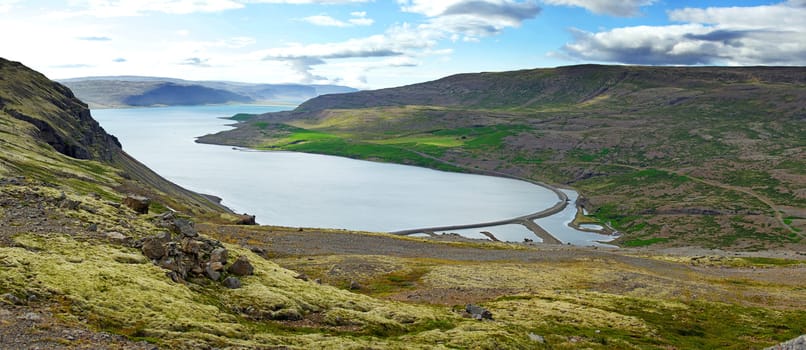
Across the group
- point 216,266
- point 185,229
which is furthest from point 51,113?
point 216,266

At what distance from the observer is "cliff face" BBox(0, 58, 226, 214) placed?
9388 centimetres

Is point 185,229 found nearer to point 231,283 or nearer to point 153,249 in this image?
point 153,249

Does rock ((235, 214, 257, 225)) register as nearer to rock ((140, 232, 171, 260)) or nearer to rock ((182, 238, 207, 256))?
rock ((182, 238, 207, 256))

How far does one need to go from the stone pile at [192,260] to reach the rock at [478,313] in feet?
54.1

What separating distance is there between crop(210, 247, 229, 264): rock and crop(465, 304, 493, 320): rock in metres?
18.4

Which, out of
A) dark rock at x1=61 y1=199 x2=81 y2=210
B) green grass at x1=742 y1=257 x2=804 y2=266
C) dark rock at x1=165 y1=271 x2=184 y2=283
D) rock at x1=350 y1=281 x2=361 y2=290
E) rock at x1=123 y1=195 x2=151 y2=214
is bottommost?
green grass at x1=742 y1=257 x2=804 y2=266

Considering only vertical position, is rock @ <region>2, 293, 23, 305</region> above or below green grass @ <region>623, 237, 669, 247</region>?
above

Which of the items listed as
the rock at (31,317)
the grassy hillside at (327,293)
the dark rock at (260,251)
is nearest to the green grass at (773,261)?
the grassy hillside at (327,293)

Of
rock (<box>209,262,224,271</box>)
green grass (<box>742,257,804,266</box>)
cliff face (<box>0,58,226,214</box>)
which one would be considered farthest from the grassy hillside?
green grass (<box>742,257,804,266</box>)

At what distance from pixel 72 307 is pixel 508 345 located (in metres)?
23.6

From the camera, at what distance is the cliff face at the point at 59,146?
93.9m

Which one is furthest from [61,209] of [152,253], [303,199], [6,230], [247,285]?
[303,199]

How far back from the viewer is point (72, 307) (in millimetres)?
27828

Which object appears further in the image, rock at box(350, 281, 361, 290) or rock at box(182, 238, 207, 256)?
rock at box(350, 281, 361, 290)
